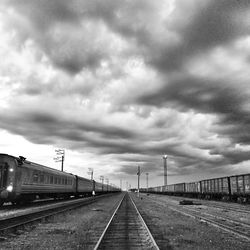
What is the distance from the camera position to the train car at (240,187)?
28516mm

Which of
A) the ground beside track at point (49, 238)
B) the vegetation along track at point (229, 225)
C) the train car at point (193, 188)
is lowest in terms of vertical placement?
the vegetation along track at point (229, 225)

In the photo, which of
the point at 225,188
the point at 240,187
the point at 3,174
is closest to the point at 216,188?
the point at 225,188

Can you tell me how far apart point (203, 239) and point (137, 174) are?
102211 mm

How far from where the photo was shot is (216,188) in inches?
1463

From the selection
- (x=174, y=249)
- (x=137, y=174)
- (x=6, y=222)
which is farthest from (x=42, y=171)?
(x=137, y=174)

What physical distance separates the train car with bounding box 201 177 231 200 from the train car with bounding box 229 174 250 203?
3.46ft

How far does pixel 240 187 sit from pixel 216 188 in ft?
24.2

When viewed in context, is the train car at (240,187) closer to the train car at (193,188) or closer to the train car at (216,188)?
the train car at (216,188)

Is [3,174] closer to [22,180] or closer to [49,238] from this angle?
[22,180]

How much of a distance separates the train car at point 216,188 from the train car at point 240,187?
1.06 metres

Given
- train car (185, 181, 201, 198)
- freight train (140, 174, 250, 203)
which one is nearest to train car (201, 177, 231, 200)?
freight train (140, 174, 250, 203)

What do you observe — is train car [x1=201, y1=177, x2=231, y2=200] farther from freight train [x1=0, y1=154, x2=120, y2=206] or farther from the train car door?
the train car door

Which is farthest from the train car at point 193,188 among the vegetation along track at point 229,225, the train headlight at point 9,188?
the train headlight at point 9,188

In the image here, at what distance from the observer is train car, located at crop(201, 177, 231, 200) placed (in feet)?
111
